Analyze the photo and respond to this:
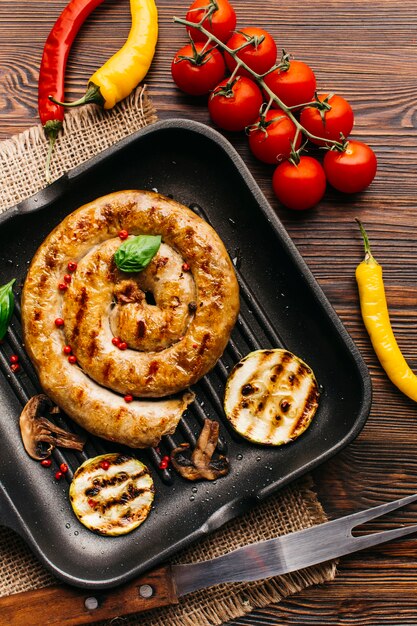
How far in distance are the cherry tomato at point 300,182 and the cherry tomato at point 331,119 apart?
8.1 inches

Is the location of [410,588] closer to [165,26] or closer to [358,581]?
[358,581]

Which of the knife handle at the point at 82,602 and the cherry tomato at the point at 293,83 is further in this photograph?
the cherry tomato at the point at 293,83

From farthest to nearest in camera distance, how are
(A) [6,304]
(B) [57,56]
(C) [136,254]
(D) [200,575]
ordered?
1. (B) [57,56]
2. (A) [6,304]
3. (D) [200,575]
4. (C) [136,254]

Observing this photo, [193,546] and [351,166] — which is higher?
[351,166]

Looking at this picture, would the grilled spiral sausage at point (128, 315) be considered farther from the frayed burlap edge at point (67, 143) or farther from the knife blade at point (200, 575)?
the knife blade at point (200, 575)

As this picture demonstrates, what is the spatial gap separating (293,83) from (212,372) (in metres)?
1.96

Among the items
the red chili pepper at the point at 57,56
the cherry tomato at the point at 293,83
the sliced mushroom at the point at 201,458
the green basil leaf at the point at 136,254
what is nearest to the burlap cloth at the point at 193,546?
the red chili pepper at the point at 57,56

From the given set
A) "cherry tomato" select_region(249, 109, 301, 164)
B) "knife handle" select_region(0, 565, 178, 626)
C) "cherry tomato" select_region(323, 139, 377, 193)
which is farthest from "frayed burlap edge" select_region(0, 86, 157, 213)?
"knife handle" select_region(0, 565, 178, 626)

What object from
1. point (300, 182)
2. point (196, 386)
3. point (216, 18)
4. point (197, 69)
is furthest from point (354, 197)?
Result: point (196, 386)

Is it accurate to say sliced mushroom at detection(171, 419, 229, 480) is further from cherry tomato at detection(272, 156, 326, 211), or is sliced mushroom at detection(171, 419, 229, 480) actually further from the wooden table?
cherry tomato at detection(272, 156, 326, 211)

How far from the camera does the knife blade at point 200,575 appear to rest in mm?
4184

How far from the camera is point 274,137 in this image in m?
4.47

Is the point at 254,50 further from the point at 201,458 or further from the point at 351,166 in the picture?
the point at 201,458

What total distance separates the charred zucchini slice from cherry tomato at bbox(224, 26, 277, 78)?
74.2 inches
